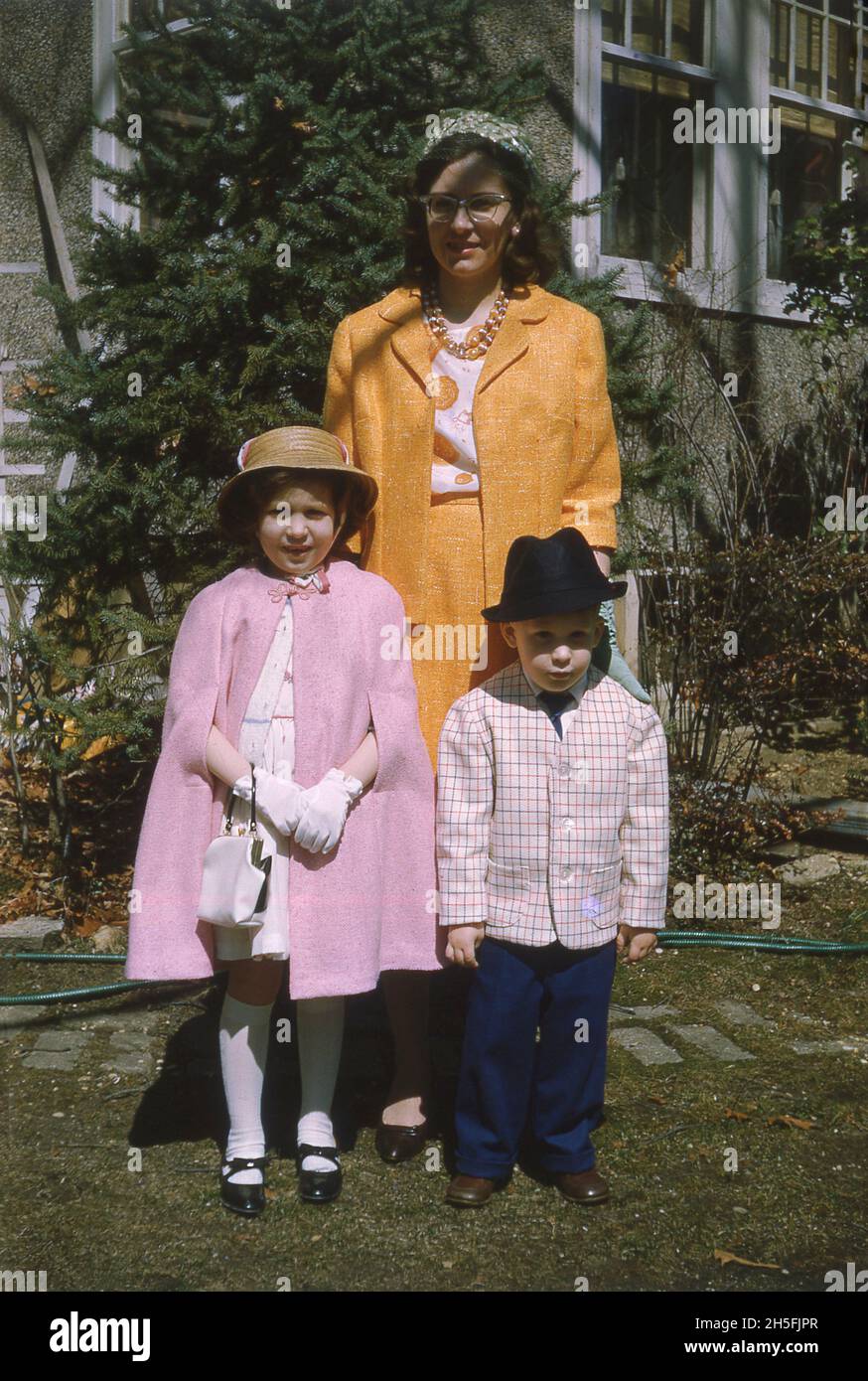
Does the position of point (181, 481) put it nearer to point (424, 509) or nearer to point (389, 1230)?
point (424, 509)

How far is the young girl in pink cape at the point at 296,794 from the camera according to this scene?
2838 millimetres

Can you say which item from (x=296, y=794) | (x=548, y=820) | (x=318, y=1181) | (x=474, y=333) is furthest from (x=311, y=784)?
(x=474, y=333)

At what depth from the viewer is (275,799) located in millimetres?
2799

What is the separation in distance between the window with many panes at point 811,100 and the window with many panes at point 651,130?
603 mm

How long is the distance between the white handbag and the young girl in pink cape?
0.19ft

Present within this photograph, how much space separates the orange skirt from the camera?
3.17m

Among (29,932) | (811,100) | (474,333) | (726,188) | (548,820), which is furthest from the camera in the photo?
(811,100)

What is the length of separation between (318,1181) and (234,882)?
0.75m

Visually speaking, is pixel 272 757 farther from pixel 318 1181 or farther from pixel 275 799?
pixel 318 1181

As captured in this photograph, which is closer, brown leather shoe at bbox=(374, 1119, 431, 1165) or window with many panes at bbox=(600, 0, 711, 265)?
brown leather shoe at bbox=(374, 1119, 431, 1165)

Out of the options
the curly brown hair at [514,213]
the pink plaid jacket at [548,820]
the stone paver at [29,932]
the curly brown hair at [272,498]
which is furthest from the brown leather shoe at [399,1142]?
the curly brown hair at [514,213]

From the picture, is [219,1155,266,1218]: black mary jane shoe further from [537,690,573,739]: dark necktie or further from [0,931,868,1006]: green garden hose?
[0,931,868,1006]: green garden hose

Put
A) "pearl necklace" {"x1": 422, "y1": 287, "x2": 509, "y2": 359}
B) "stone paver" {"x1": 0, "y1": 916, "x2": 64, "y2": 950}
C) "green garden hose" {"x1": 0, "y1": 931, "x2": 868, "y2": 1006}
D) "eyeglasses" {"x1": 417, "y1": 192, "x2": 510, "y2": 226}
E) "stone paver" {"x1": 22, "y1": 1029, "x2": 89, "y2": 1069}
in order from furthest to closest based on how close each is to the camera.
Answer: "stone paver" {"x1": 0, "y1": 916, "x2": 64, "y2": 950}, "green garden hose" {"x1": 0, "y1": 931, "x2": 868, "y2": 1006}, "stone paver" {"x1": 22, "y1": 1029, "x2": 89, "y2": 1069}, "pearl necklace" {"x1": 422, "y1": 287, "x2": 509, "y2": 359}, "eyeglasses" {"x1": 417, "y1": 192, "x2": 510, "y2": 226}

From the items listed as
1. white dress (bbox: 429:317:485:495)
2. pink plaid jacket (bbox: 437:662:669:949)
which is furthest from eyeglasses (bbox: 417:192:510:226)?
pink plaid jacket (bbox: 437:662:669:949)
